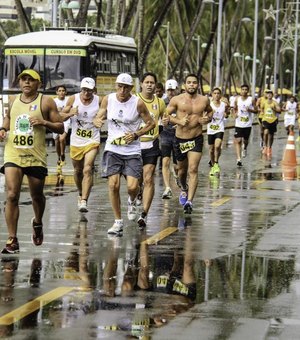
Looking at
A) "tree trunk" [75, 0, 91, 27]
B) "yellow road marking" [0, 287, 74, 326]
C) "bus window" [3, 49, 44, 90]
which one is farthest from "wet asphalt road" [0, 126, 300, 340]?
"tree trunk" [75, 0, 91, 27]

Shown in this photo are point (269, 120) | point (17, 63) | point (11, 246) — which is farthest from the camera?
point (17, 63)

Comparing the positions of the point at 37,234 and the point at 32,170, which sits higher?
the point at 32,170

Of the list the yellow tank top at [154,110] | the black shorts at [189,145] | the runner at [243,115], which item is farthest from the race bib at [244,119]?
the yellow tank top at [154,110]

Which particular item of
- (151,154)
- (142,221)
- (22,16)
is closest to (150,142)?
(151,154)

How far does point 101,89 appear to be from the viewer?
3706 cm

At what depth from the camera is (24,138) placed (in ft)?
38.2

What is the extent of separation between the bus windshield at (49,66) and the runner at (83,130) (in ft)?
63.5

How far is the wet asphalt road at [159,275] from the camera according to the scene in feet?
26.9

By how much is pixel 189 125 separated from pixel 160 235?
3.48 m

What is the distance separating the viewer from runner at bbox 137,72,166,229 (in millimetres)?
14836

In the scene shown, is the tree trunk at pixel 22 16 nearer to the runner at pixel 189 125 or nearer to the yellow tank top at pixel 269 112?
the yellow tank top at pixel 269 112

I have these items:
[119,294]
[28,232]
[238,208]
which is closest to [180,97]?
[238,208]

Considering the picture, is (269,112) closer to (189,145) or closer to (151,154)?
(189,145)

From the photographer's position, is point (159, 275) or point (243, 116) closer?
point (159, 275)
